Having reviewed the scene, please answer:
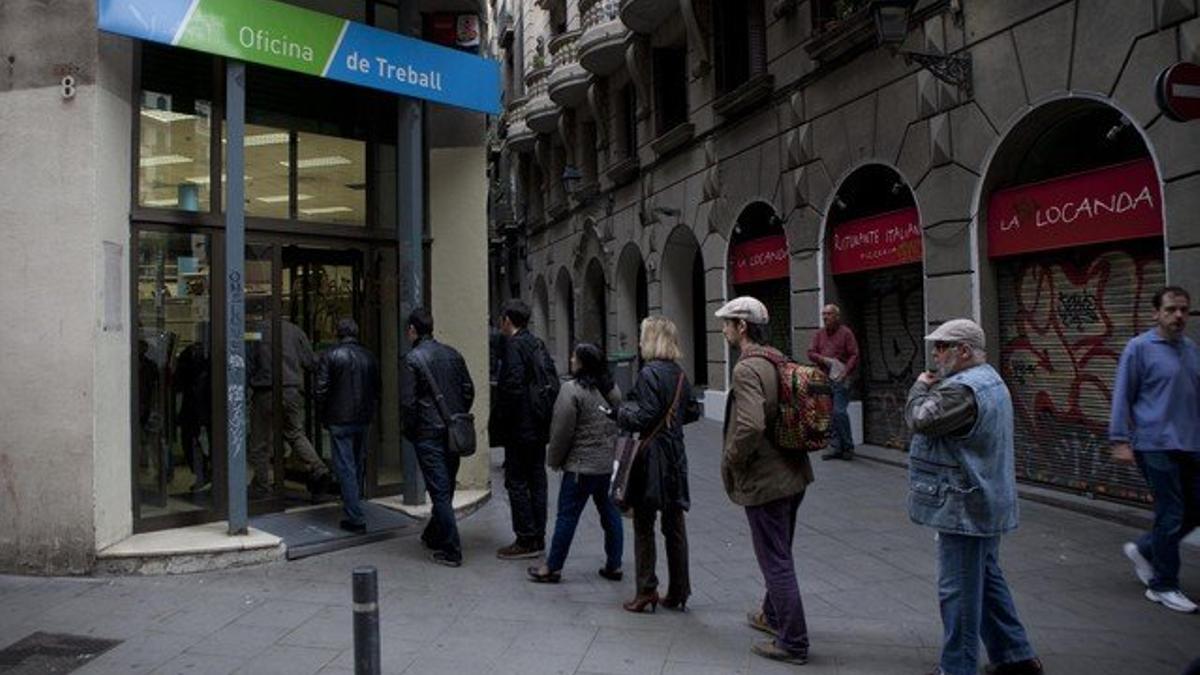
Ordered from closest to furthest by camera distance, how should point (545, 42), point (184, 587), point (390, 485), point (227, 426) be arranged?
1. point (184, 587)
2. point (227, 426)
3. point (390, 485)
4. point (545, 42)

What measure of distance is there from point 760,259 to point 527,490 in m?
8.87

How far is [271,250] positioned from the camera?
7727mm

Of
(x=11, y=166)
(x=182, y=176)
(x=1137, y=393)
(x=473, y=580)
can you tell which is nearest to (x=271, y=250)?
(x=182, y=176)

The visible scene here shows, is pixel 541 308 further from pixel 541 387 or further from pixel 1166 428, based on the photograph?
pixel 1166 428

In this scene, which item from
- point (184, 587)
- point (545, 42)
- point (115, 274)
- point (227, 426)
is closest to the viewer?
point (184, 587)

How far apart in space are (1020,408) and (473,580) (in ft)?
19.6

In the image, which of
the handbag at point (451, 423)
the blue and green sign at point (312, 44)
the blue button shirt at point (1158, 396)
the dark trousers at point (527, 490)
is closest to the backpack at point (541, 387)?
the dark trousers at point (527, 490)

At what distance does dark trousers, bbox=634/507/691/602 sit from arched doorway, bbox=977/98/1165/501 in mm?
4612

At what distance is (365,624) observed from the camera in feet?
10.9

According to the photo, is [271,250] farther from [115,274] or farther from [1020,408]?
[1020,408]

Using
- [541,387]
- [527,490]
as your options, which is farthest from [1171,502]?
[527,490]

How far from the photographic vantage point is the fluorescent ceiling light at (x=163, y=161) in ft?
22.8

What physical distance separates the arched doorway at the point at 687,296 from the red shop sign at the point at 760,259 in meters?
2.60

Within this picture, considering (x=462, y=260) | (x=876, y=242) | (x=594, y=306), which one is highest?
(x=594, y=306)
